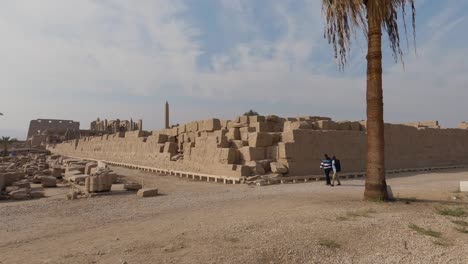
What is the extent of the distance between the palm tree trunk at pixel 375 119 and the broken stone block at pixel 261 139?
7.79 metres

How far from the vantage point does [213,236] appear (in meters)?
5.90

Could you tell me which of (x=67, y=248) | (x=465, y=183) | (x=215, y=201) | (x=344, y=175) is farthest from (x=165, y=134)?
(x=67, y=248)

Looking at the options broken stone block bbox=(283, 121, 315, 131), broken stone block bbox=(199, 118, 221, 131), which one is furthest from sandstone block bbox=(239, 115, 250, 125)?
broken stone block bbox=(283, 121, 315, 131)

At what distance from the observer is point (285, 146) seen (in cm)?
1538

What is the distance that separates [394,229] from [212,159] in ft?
38.8

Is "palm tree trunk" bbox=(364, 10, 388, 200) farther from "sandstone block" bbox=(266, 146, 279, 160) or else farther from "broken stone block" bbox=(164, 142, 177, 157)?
"broken stone block" bbox=(164, 142, 177, 157)

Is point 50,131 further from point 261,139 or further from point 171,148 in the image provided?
point 261,139

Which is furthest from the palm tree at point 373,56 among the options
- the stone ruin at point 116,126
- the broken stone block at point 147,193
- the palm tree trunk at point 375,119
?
the stone ruin at point 116,126

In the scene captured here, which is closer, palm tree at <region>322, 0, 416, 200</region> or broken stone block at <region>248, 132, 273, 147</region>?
palm tree at <region>322, 0, 416, 200</region>

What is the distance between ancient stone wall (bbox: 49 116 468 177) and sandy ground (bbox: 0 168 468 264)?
6.24 meters

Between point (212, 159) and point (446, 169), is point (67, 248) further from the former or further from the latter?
point (446, 169)

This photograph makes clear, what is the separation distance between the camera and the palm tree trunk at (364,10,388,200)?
8.45m

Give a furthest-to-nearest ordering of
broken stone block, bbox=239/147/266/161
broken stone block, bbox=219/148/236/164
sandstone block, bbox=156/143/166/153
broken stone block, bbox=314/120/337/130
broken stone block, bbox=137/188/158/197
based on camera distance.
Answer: sandstone block, bbox=156/143/166/153, broken stone block, bbox=314/120/337/130, broken stone block, bbox=219/148/236/164, broken stone block, bbox=239/147/266/161, broken stone block, bbox=137/188/158/197

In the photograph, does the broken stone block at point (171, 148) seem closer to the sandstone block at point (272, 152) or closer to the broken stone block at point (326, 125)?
the sandstone block at point (272, 152)
